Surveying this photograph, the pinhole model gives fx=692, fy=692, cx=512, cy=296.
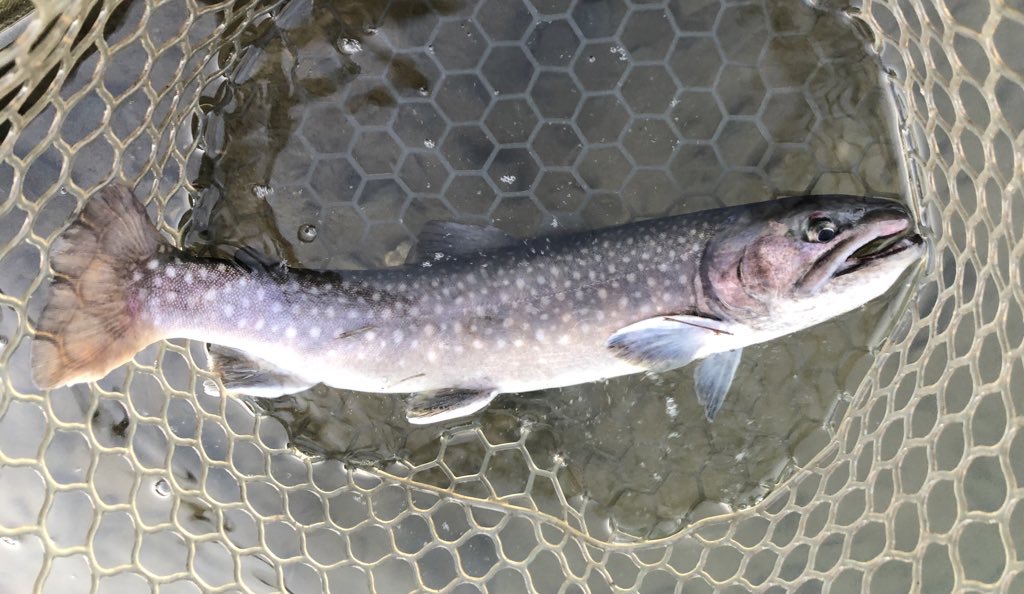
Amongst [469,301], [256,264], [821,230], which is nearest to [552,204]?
[469,301]

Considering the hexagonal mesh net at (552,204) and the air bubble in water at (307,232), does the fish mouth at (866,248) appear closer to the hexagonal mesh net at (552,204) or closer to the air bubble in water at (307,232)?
the hexagonal mesh net at (552,204)

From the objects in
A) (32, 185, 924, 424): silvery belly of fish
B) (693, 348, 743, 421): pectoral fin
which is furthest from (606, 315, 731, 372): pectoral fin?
(693, 348, 743, 421): pectoral fin

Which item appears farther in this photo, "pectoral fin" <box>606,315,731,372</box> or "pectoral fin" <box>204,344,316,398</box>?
"pectoral fin" <box>204,344,316,398</box>

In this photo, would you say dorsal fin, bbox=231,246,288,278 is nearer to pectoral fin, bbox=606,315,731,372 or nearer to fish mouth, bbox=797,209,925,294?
pectoral fin, bbox=606,315,731,372

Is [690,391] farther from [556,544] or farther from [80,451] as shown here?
[80,451]

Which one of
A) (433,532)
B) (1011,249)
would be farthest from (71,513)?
(1011,249)

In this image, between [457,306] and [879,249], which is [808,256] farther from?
[457,306]
